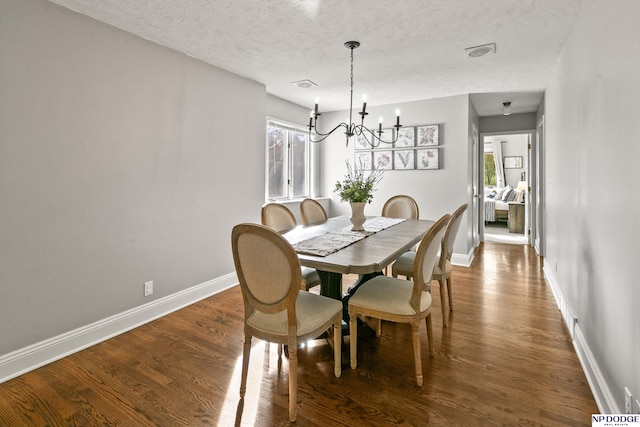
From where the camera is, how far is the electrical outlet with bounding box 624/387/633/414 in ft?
4.58

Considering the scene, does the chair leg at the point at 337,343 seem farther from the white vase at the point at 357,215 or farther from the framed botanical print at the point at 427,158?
the framed botanical print at the point at 427,158

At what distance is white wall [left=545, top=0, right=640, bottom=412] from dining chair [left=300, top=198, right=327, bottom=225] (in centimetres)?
223

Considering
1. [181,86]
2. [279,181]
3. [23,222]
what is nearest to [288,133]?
[279,181]

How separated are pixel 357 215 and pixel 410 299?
98 cm

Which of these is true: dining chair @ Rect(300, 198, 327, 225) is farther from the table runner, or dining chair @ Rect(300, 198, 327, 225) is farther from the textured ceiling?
the textured ceiling

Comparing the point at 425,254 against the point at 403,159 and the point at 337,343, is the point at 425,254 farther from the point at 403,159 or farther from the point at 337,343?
the point at 403,159

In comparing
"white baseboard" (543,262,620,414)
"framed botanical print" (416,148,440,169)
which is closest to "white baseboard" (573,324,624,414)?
"white baseboard" (543,262,620,414)

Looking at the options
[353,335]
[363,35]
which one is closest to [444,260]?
[353,335]

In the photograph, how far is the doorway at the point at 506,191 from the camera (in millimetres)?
6969

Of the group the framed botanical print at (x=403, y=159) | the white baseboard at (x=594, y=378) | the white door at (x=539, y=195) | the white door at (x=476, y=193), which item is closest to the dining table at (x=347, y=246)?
the white baseboard at (x=594, y=378)

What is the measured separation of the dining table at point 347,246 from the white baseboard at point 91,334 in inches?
51.4

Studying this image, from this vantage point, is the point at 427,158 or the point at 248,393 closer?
the point at 248,393

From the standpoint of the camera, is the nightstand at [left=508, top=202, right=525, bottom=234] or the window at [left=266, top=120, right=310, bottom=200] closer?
the window at [left=266, top=120, right=310, bottom=200]

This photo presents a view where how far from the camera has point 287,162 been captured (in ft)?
16.5
